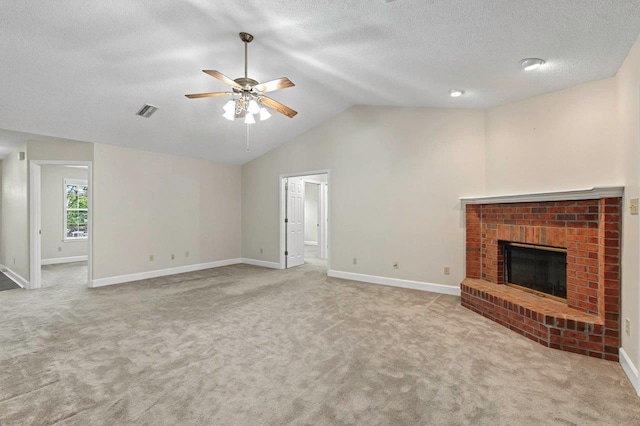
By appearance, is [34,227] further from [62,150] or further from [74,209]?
[74,209]

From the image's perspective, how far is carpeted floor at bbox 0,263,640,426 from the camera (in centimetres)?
189

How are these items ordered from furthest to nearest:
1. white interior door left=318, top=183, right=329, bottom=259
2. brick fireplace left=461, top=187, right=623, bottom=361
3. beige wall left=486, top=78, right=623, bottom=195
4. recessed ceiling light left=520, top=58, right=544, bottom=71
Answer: white interior door left=318, top=183, right=329, bottom=259 → beige wall left=486, top=78, right=623, bottom=195 → recessed ceiling light left=520, top=58, right=544, bottom=71 → brick fireplace left=461, top=187, right=623, bottom=361

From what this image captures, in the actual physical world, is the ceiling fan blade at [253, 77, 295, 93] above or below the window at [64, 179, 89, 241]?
above

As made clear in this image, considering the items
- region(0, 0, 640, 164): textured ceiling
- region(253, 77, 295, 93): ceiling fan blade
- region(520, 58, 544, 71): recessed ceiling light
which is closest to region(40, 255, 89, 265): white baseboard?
region(0, 0, 640, 164): textured ceiling

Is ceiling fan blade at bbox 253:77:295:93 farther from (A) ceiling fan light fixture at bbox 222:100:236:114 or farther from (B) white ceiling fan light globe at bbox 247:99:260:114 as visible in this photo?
(A) ceiling fan light fixture at bbox 222:100:236:114

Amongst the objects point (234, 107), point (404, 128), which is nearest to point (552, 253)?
point (404, 128)

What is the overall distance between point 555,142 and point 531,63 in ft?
3.68

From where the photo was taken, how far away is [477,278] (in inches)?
166

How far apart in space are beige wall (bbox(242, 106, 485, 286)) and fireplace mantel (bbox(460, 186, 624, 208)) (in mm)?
328

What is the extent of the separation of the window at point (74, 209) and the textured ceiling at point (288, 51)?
424cm

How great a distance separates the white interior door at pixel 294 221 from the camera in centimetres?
669

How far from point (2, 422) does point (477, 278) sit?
185 inches

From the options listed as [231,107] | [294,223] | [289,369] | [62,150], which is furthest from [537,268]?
[62,150]

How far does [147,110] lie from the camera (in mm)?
4289
